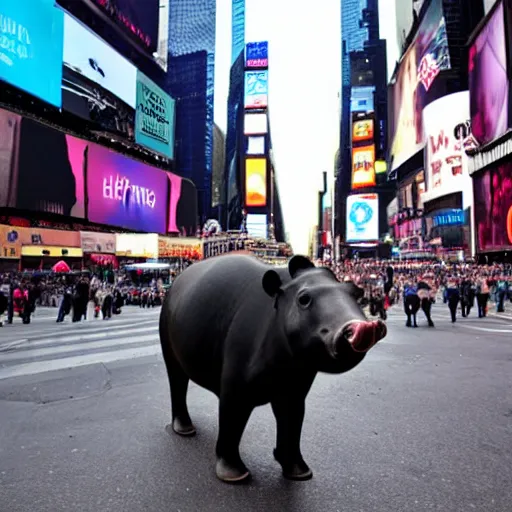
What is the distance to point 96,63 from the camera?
44.0 meters

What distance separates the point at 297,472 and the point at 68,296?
14884mm

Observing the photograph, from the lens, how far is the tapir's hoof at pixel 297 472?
10.3 ft

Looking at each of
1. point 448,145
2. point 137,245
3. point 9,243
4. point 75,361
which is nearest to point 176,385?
point 75,361

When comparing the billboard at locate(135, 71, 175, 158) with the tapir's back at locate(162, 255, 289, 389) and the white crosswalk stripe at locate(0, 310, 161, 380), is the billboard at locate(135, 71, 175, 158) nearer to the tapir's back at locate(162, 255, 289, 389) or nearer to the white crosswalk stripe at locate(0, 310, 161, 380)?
the white crosswalk stripe at locate(0, 310, 161, 380)

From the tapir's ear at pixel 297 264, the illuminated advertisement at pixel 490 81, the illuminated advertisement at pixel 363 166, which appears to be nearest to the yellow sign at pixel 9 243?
the tapir's ear at pixel 297 264

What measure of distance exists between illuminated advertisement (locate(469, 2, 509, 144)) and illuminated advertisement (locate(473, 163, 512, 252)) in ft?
11.3

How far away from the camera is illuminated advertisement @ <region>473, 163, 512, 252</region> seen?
3597 cm

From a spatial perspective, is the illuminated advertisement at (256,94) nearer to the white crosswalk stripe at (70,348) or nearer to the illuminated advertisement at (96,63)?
the illuminated advertisement at (96,63)

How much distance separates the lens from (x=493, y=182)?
3838cm

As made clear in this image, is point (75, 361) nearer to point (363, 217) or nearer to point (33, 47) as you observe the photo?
point (33, 47)

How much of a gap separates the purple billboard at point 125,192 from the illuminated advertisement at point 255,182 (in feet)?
186

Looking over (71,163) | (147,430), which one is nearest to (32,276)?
(71,163)

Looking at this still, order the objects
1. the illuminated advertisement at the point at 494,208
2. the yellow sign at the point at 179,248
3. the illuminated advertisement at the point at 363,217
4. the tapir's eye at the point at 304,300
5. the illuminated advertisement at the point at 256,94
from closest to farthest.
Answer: the tapir's eye at the point at 304,300 < the illuminated advertisement at the point at 494,208 < the yellow sign at the point at 179,248 < the illuminated advertisement at the point at 363,217 < the illuminated advertisement at the point at 256,94

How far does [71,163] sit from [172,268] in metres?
12.5
